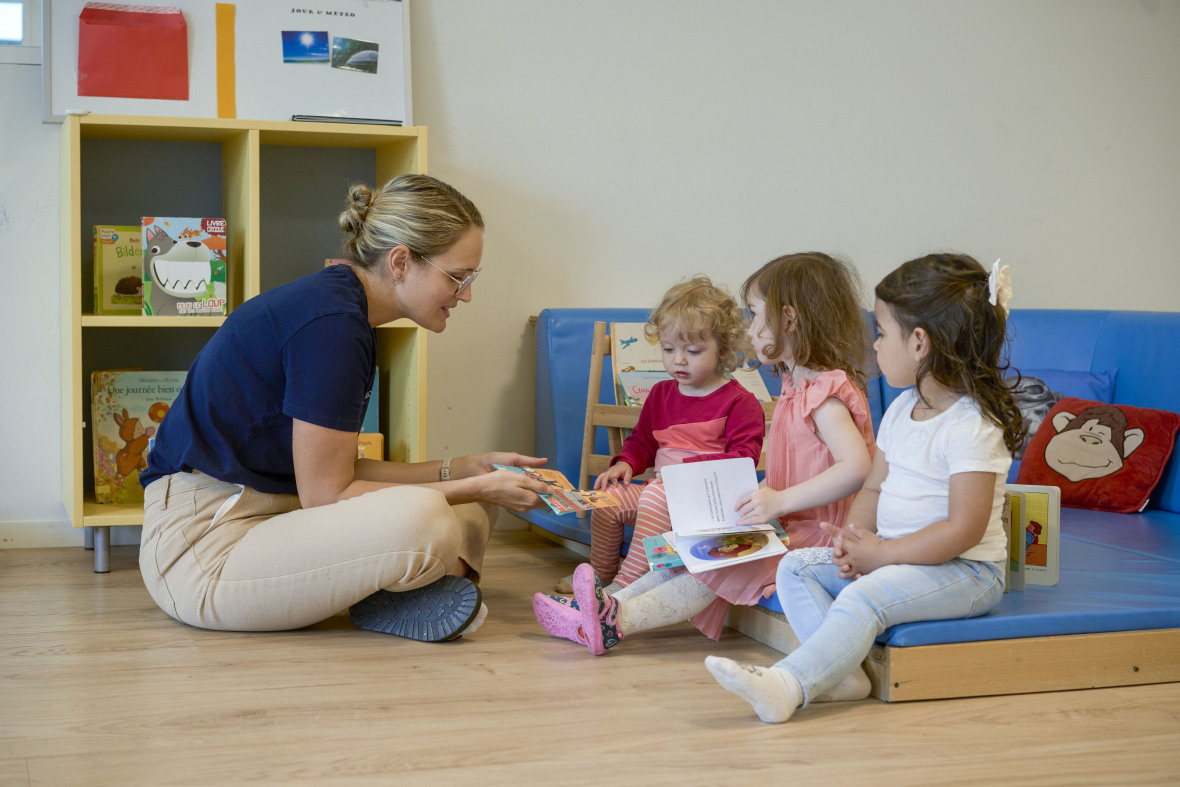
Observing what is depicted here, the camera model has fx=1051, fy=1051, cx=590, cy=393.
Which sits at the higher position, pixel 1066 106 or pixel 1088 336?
pixel 1066 106

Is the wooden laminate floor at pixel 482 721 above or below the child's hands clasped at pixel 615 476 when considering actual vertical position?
below

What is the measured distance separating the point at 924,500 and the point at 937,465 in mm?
65

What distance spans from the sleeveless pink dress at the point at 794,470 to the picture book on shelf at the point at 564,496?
260 millimetres

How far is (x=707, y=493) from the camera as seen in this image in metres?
1.97

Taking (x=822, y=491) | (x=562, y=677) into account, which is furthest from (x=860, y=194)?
(x=562, y=677)

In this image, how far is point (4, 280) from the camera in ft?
9.36

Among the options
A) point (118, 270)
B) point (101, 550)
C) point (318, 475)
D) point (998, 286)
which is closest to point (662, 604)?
point (318, 475)

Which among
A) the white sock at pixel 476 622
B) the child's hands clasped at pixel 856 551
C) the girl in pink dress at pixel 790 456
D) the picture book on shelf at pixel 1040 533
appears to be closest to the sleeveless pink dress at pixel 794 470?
the girl in pink dress at pixel 790 456

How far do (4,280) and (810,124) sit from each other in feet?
8.17

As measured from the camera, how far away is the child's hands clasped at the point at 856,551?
1781 millimetres

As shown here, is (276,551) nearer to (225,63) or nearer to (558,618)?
(558,618)

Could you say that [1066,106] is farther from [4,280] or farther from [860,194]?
[4,280]

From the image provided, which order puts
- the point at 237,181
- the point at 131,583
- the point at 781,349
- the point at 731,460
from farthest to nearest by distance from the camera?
the point at 237,181, the point at 131,583, the point at 781,349, the point at 731,460

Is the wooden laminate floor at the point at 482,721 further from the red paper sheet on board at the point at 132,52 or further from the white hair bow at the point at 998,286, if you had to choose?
the red paper sheet on board at the point at 132,52
